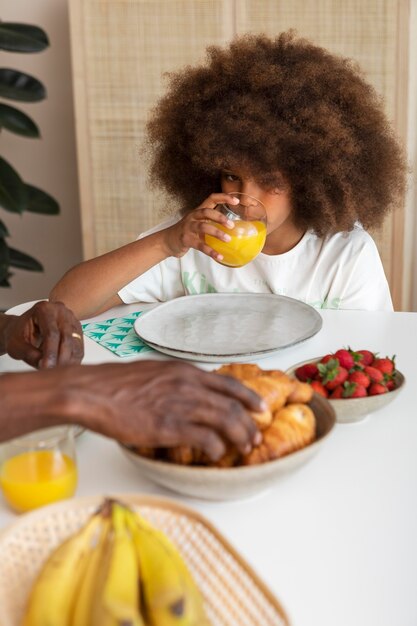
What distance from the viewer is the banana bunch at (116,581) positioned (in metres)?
0.57

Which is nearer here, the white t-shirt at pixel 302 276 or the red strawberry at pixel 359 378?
the red strawberry at pixel 359 378

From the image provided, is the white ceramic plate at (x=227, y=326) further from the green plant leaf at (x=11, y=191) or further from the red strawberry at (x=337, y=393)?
the green plant leaf at (x=11, y=191)

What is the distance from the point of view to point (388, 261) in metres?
2.97

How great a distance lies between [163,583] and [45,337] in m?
0.73

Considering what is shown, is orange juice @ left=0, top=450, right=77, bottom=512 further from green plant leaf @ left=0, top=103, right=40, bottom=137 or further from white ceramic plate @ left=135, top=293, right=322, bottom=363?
green plant leaf @ left=0, top=103, right=40, bottom=137

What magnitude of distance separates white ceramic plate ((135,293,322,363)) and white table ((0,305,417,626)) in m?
0.30

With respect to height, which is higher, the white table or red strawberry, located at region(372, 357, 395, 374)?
red strawberry, located at region(372, 357, 395, 374)

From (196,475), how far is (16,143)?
302cm

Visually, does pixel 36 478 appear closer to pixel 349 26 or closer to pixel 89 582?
pixel 89 582

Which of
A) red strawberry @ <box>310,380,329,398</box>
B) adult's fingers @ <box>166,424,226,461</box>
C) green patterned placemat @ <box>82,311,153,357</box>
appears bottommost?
green patterned placemat @ <box>82,311,153,357</box>

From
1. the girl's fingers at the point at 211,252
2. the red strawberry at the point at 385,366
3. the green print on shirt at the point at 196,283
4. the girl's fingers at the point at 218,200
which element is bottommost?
the green print on shirt at the point at 196,283

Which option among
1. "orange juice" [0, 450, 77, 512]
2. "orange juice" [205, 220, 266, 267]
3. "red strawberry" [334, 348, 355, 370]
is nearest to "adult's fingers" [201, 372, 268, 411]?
"orange juice" [0, 450, 77, 512]

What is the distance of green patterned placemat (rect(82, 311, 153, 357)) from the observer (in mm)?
1409

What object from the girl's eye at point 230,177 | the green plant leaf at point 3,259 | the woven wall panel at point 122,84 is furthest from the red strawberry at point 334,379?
the green plant leaf at point 3,259
